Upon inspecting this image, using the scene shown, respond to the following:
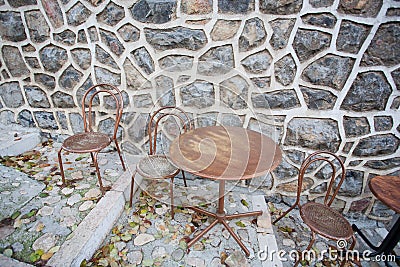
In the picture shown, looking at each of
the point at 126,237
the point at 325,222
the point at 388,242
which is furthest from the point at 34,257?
the point at 388,242

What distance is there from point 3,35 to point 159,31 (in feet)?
5.79

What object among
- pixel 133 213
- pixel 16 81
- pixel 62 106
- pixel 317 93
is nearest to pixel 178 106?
pixel 133 213

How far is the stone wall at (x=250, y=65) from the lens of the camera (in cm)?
185

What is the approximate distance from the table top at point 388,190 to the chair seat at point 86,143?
6.80 feet

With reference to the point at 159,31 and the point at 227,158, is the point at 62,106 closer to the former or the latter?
the point at 159,31

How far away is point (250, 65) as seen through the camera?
2.06 m

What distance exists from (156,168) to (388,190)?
1697 mm

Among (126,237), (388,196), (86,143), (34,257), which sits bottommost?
(126,237)

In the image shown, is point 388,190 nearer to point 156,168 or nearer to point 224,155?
point 224,155

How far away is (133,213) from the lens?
203cm

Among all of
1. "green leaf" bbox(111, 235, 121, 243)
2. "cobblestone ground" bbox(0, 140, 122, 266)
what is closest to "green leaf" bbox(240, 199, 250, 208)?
"green leaf" bbox(111, 235, 121, 243)

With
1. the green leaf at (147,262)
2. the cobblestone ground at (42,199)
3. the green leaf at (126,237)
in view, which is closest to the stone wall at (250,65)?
the cobblestone ground at (42,199)

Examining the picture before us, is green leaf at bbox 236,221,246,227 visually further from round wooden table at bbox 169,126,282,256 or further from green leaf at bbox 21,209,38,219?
green leaf at bbox 21,209,38,219

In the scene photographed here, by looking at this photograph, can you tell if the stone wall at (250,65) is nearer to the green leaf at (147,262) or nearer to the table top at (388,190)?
the table top at (388,190)
